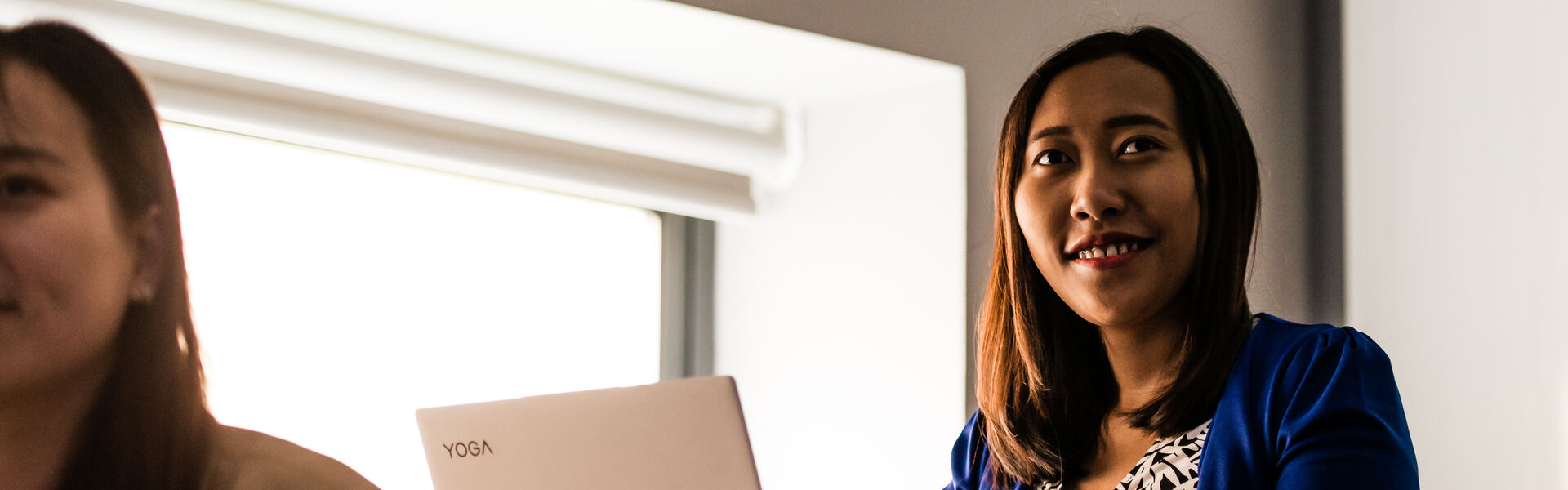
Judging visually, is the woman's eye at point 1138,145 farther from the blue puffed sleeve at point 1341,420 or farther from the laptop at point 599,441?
the laptop at point 599,441

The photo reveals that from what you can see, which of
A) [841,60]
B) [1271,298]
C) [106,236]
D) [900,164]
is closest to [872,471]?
[900,164]

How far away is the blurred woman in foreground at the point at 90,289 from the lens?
0.85 meters

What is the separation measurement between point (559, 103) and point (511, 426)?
31.9 inches

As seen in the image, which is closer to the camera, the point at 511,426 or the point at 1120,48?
the point at 511,426

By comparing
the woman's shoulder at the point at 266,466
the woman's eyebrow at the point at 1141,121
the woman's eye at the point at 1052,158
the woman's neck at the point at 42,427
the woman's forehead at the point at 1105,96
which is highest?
the woman's forehead at the point at 1105,96

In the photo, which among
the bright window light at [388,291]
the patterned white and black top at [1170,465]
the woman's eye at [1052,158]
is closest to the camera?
the patterned white and black top at [1170,465]

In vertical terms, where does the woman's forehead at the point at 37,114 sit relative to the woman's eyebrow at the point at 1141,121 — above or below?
below

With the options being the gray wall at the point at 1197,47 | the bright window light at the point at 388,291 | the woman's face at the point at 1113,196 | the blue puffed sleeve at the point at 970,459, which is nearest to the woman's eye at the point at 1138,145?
the woman's face at the point at 1113,196

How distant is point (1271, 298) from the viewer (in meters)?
2.02

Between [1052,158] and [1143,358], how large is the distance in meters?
0.19

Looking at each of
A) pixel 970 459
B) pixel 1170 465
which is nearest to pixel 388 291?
pixel 970 459

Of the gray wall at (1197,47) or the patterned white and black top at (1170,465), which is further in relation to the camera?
the gray wall at (1197,47)

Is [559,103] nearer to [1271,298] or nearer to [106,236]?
[106,236]

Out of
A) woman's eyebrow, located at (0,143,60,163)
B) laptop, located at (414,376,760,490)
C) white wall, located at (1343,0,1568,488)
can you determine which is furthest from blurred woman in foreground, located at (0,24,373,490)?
white wall, located at (1343,0,1568,488)
